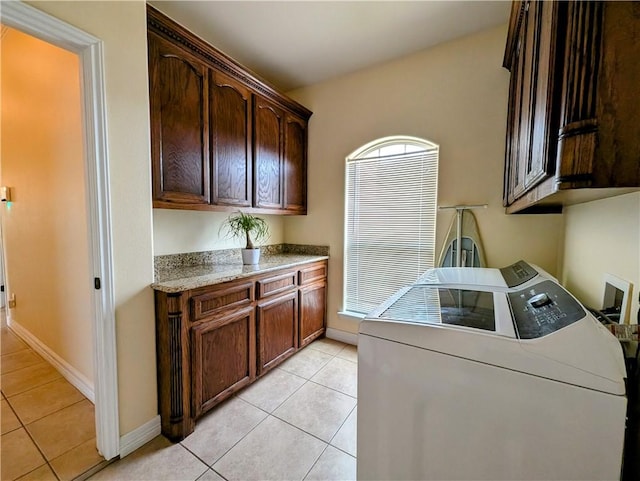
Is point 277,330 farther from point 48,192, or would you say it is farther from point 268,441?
point 48,192

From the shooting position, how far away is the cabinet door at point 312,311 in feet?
8.74

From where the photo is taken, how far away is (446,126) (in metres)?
2.31

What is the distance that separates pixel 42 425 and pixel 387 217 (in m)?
2.93


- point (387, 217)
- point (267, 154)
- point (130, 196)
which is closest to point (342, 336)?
point (387, 217)

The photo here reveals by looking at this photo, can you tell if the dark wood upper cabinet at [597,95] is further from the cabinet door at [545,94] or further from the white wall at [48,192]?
the white wall at [48,192]

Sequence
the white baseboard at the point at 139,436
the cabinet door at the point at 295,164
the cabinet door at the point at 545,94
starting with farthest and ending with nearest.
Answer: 1. the cabinet door at the point at 295,164
2. the white baseboard at the point at 139,436
3. the cabinet door at the point at 545,94

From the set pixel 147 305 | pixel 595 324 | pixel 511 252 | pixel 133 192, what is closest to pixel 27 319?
pixel 147 305

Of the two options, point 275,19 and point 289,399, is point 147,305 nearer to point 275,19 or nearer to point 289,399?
point 289,399

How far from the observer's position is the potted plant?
2.39m

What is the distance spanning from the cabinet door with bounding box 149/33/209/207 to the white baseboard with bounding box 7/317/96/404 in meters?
1.49

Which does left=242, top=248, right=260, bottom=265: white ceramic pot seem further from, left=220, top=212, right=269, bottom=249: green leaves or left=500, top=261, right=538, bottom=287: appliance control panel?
left=500, top=261, right=538, bottom=287: appliance control panel

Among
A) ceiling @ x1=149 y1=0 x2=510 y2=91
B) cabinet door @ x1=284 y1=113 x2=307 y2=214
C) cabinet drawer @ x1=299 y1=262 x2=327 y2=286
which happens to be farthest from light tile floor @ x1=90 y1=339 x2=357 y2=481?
ceiling @ x1=149 y1=0 x2=510 y2=91

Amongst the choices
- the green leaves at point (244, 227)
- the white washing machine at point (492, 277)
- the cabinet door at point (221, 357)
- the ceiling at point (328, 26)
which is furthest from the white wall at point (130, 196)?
the white washing machine at point (492, 277)

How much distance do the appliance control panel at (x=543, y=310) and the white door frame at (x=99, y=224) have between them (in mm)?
1829
